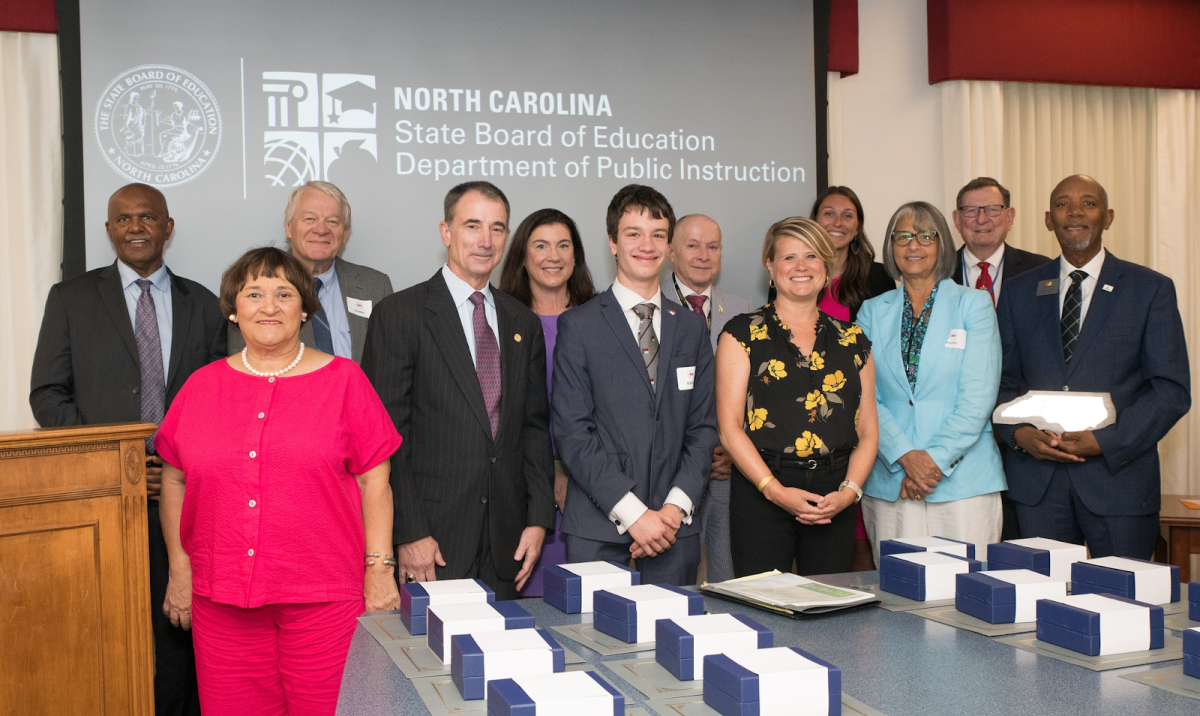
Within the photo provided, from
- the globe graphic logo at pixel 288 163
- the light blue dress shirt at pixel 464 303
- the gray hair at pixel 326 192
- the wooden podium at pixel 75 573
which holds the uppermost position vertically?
the globe graphic logo at pixel 288 163

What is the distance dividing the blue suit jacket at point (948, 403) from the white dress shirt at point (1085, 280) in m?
0.38

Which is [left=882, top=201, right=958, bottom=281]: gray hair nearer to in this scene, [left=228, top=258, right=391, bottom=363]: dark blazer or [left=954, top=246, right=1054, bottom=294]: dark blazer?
[left=954, top=246, right=1054, bottom=294]: dark blazer

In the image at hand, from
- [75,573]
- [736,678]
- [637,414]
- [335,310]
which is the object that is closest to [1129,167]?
[637,414]

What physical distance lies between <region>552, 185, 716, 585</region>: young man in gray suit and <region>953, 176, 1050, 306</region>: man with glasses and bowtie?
178cm

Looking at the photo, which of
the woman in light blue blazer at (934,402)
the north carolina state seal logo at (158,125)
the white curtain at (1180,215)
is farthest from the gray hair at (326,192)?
the white curtain at (1180,215)

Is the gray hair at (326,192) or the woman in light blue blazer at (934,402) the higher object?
the gray hair at (326,192)

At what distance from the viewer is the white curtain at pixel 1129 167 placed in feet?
19.0

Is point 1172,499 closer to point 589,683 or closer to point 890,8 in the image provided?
point 890,8

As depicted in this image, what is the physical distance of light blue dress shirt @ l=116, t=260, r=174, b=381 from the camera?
365 centimetres

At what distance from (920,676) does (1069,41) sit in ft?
17.0

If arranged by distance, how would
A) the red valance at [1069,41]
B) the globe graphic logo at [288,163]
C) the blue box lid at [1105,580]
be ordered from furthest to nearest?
the red valance at [1069,41]
the globe graphic logo at [288,163]
the blue box lid at [1105,580]

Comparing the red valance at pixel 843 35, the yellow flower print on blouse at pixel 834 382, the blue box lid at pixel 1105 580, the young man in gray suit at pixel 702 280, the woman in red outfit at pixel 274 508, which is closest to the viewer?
the blue box lid at pixel 1105 580

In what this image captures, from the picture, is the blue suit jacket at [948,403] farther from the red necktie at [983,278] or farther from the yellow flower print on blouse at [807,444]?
the red necktie at [983,278]

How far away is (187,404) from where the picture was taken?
2.61 meters
